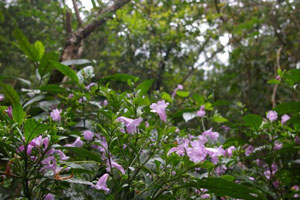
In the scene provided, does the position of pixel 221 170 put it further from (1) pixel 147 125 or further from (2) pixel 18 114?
(2) pixel 18 114

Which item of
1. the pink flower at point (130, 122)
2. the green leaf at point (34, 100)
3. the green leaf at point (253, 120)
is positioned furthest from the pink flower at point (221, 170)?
the green leaf at point (34, 100)

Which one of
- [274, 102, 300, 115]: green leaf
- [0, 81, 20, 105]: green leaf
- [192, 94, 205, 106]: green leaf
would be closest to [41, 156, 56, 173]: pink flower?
[0, 81, 20, 105]: green leaf

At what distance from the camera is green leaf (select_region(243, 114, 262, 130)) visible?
4.50 feet

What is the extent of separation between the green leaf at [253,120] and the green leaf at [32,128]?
923 millimetres

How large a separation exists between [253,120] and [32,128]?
99 centimetres

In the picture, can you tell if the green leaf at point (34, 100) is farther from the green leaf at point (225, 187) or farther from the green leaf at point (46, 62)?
the green leaf at point (225, 187)

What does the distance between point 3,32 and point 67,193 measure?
14.9 feet

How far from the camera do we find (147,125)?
117cm

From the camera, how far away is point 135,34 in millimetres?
3195

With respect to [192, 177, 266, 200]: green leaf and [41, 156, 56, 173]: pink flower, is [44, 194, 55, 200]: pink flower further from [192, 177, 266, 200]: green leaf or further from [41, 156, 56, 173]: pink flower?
[192, 177, 266, 200]: green leaf

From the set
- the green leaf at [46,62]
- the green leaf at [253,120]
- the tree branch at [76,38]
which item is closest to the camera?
the green leaf at [253,120]

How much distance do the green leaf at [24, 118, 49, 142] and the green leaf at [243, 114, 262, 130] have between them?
0.92 metres

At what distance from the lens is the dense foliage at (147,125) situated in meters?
0.92

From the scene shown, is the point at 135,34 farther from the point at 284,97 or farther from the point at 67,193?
the point at 67,193
